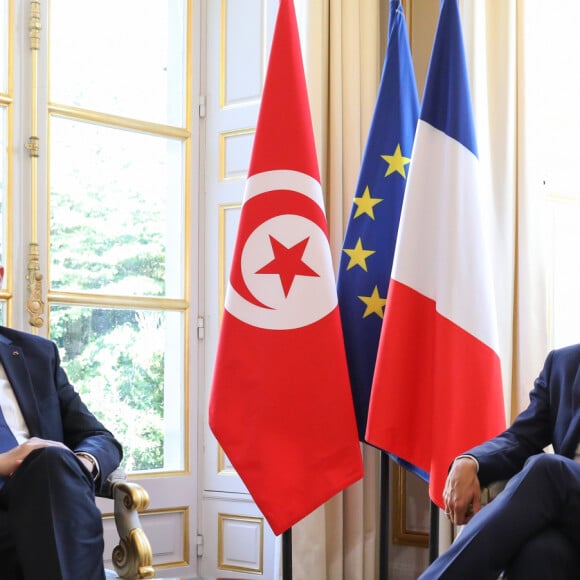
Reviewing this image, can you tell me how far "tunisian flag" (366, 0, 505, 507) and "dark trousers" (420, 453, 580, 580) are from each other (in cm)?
69

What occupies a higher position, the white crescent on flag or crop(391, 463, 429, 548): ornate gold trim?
the white crescent on flag

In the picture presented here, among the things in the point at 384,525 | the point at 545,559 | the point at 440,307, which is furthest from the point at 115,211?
the point at 545,559

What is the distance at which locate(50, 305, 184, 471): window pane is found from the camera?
3811 millimetres

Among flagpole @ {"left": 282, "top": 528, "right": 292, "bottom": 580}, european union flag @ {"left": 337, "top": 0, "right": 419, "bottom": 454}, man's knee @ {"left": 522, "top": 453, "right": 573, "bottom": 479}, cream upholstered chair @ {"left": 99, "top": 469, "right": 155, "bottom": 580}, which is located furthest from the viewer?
european union flag @ {"left": 337, "top": 0, "right": 419, "bottom": 454}

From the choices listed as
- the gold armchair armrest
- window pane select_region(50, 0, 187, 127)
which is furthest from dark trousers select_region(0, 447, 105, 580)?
window pane select_region(50, 0, 187, 127)

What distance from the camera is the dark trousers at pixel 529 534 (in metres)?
2.10

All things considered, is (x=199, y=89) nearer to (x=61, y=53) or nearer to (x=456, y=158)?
(x=61, y=53)

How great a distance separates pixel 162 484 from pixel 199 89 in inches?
68.2

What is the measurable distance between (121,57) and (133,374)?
1.37m

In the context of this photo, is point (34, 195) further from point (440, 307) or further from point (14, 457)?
point (440, 307)

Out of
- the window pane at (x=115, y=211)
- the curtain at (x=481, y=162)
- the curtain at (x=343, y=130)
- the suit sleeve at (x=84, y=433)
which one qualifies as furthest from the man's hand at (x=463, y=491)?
the window pane at (x=115, y=211)

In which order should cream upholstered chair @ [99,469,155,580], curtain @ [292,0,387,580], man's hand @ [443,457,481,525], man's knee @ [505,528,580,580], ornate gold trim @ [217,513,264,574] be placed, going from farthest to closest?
ornate gold trim @ [217,513,264,574] < curtain @ [292,0,387,580] < cream upholstered chair @ [99,469,155,580] < man's hand @ [443,457,481,525] < man's knee @ [505,528,580,580]

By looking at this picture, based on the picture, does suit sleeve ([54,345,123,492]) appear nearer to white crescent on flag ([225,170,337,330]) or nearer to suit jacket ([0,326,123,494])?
suit jacket ([0,326,123,494])

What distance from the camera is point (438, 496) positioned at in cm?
288
